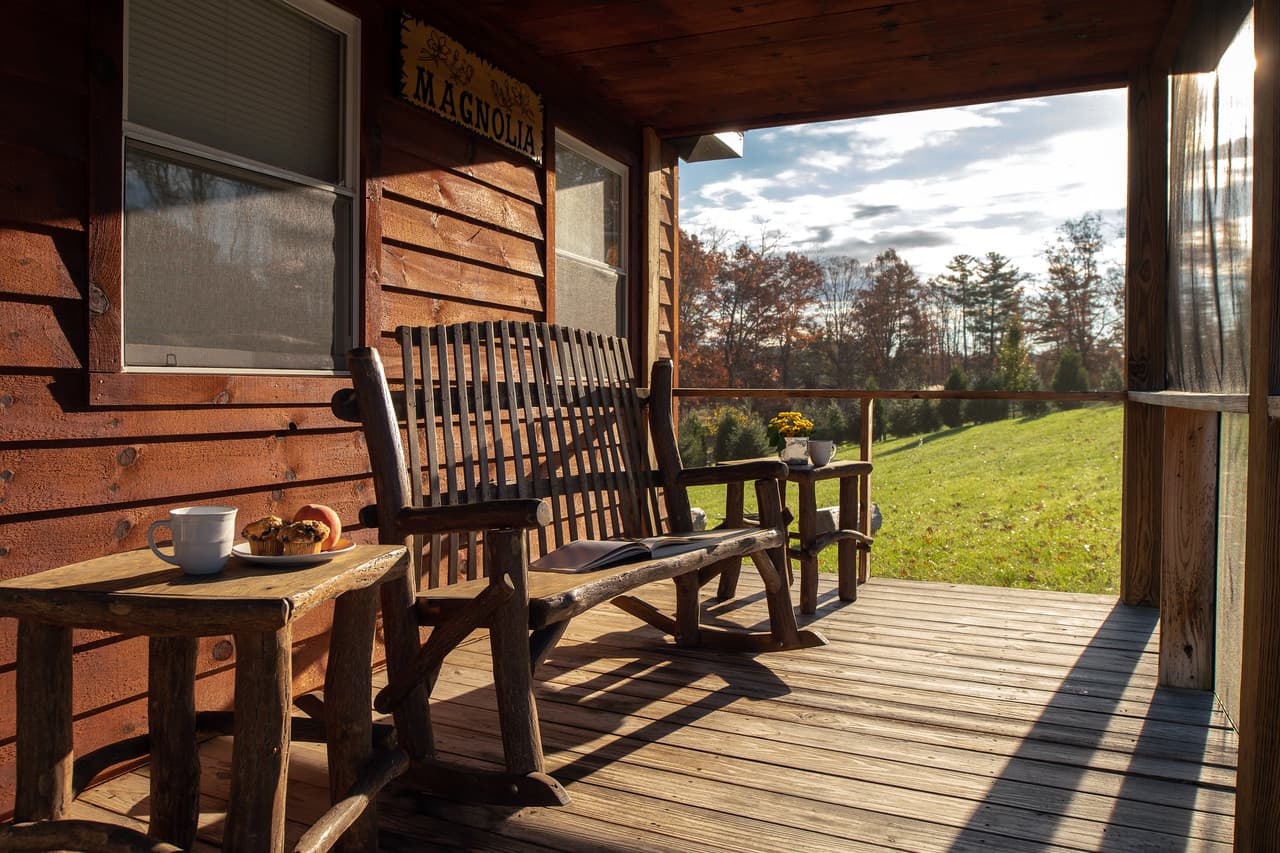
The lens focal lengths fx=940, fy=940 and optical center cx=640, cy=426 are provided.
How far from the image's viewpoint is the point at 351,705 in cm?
178

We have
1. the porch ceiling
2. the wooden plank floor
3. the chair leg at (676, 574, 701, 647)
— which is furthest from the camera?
the porch ceiling

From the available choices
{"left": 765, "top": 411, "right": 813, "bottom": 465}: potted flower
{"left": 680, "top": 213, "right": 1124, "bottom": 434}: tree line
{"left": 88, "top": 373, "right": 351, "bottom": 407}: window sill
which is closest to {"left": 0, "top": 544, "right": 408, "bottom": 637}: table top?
{"left": 88, "top": 373, "right": 351, "bottom": 407}: window sill

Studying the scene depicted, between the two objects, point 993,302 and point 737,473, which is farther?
point 993,302

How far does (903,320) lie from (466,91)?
1308 centimetres

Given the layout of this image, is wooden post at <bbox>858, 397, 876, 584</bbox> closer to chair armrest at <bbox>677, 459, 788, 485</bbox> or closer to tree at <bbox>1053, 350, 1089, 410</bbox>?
chair armrest at <bbox>677, 459, 788, 485</bbox>

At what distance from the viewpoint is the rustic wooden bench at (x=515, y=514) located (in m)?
2.02

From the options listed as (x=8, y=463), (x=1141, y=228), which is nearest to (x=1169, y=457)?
(x=1141, y=228)

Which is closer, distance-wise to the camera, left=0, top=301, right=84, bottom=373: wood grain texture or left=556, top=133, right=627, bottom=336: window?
left=0, top=301, right=84, bottom=373: wood grain texture

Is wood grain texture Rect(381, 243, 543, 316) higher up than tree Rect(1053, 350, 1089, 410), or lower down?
lower down

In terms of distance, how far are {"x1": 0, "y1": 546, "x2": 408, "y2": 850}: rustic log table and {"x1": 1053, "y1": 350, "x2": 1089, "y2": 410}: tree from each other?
1527 centimetres

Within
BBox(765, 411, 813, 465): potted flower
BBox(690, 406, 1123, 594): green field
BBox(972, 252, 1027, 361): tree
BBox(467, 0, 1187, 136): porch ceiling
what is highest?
BBox(972, 252, 1027, 361): tree

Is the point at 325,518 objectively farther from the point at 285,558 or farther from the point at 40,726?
the point at 40,726

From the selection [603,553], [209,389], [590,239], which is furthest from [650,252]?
[209,389]

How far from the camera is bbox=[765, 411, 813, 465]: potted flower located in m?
4.02
